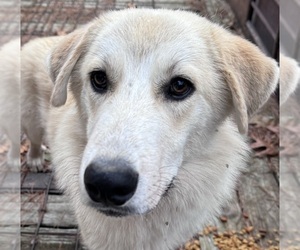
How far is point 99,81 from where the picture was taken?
1.89 metres

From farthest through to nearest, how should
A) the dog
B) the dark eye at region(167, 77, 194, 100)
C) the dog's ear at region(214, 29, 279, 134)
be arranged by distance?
the dog's ear at region(214, 29, 279, 134)
the dark eye at region(167, 77, 194, 100)
the dog

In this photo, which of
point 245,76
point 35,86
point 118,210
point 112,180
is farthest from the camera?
point 35,86

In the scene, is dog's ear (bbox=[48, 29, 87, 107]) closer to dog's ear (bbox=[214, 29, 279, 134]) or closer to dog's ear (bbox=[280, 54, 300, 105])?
dog's ear (bbox=[214, 29, 279, 134])

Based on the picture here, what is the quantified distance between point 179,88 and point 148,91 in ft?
0.42

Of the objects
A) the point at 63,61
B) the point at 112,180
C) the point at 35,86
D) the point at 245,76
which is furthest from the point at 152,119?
the point at 35,86

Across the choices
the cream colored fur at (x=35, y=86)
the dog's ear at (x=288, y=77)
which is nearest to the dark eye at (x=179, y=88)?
the dog's ear at (x=288, y=77)

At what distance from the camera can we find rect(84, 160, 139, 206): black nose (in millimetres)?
1524

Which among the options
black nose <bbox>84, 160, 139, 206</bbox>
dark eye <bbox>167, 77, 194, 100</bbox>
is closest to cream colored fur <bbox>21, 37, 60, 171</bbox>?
dark eye <bbox>167, 77, 194, 100</bbox>

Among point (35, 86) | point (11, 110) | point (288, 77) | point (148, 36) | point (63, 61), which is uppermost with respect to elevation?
point (148, 36)

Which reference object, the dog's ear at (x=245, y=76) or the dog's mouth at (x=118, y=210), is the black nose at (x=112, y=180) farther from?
the dog's ear at (x=245, y=76)

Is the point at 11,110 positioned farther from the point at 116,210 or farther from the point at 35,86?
the point at 35,86

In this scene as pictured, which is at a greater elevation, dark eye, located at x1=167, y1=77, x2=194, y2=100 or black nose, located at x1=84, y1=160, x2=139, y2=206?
dark eye, located at x1=167, y1=77, x2=194, y2=100

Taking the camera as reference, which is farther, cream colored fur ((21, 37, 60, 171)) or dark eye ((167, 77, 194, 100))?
cream colored fur ((21, 37, 60, 171))

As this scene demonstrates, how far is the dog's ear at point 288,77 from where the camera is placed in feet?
6.22
